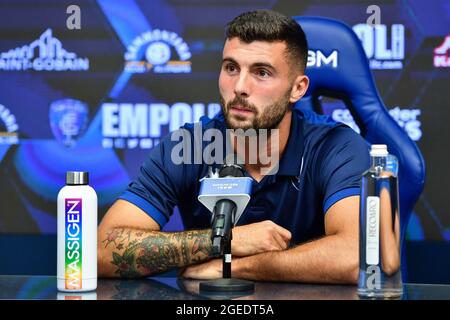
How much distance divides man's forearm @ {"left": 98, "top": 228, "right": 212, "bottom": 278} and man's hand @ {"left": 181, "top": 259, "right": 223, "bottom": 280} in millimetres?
20

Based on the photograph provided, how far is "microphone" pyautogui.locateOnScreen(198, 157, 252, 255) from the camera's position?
63.7 inches

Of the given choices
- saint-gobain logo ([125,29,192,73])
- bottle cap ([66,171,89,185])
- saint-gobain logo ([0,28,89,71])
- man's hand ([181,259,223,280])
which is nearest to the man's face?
man's hand ([181,259,223,280])

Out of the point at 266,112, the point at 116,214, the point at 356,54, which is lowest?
the point at 116,214

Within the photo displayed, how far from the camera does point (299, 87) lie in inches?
104

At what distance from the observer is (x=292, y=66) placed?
2549 mm

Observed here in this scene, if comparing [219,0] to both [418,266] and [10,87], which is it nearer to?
[10,87]

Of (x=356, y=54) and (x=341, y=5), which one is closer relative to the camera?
(x=356, y=54)

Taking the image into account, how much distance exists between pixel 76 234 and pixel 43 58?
170 cm

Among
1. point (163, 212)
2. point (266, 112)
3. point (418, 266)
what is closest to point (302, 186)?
point (266, 112)

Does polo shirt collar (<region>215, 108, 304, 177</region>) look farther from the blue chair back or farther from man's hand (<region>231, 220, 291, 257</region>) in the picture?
man's hand (<region>231, 220, 291, 257</region>)

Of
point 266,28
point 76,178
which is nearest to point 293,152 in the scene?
point 266,28

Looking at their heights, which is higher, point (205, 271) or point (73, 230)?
point (73, 230)

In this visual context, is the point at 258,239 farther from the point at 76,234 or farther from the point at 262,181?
the point at 76,234
